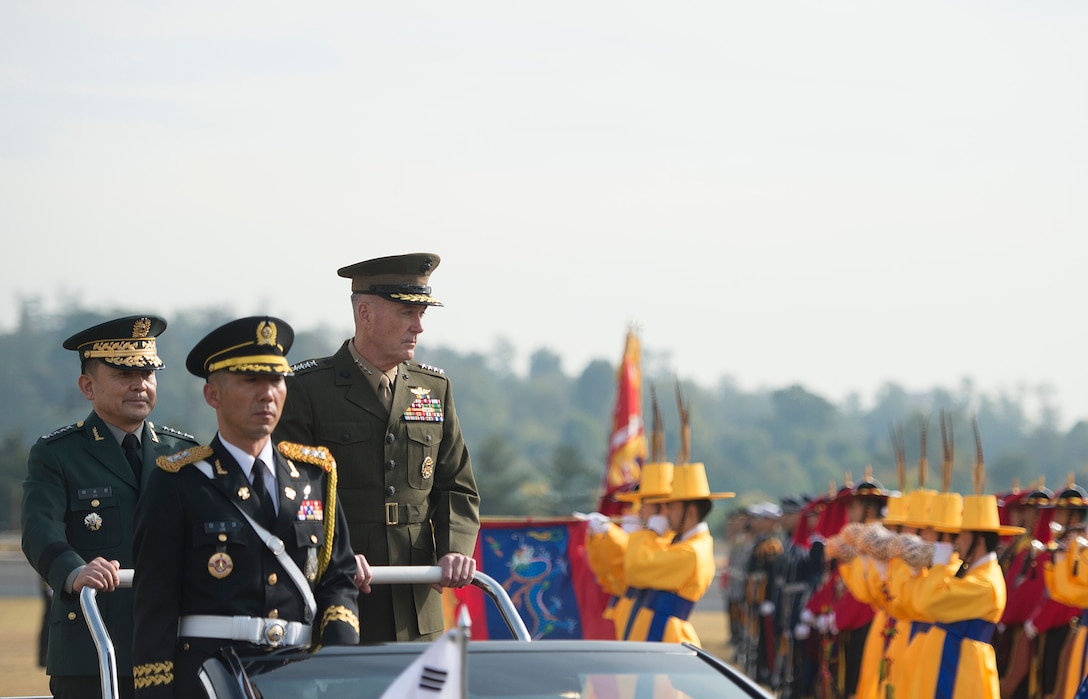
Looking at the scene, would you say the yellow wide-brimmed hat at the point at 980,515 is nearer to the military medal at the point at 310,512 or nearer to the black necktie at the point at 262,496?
the military medal at the point at 310,512

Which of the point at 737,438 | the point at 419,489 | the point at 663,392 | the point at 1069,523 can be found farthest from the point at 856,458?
the point at 419,489

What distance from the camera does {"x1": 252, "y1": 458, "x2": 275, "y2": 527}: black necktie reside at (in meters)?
4.12

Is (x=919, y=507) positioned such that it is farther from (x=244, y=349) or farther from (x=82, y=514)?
(x=244, y=349)

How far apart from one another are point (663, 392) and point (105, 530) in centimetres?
13367

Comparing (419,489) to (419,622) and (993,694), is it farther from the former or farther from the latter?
(993,694)

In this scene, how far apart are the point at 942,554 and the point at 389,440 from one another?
428 centimetres

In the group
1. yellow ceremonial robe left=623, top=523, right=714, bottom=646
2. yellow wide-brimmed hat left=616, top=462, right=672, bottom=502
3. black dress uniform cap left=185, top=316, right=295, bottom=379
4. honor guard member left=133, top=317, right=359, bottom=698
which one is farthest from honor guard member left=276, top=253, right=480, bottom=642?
yellow wide-brimmed hat left=616, top=462, right=672, bottom=502

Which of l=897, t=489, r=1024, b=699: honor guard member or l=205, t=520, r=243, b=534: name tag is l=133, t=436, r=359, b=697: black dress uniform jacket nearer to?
l=205, t=520, r=243, b=534: name tag

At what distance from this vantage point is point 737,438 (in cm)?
11469

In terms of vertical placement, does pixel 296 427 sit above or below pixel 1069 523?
above

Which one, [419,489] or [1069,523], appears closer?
[419,489]

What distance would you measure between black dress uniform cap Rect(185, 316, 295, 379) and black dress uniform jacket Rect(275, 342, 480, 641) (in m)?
1.19

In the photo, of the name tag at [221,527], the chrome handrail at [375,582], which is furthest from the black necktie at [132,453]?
the name tag at [221,527]

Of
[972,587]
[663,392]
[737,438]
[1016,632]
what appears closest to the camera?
[972,587]
